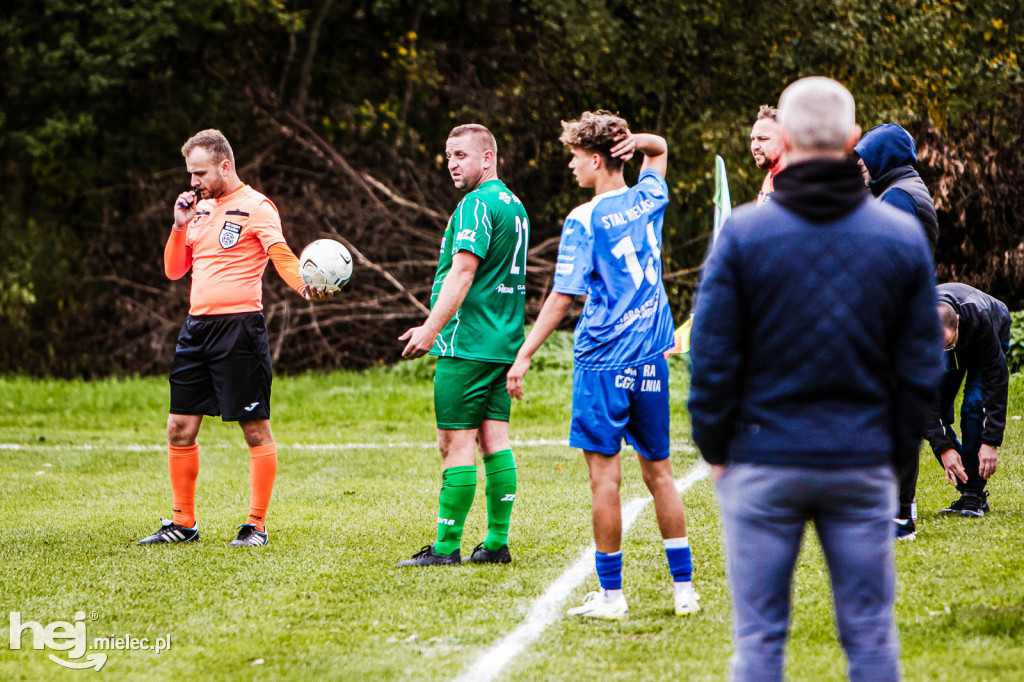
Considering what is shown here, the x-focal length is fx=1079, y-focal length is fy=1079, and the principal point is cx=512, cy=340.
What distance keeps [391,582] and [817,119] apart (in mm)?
3208

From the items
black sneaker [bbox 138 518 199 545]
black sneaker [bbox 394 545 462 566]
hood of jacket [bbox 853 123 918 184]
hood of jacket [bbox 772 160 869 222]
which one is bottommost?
black sneaker [bbox 138 518 199 545]

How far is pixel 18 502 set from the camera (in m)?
7.33

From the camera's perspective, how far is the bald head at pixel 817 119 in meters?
2.50

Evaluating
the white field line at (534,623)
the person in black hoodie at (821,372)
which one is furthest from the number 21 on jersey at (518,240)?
the person in black hoodie at (821,372)

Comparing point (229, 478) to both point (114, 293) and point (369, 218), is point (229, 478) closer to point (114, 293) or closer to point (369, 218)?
point (369, 218)

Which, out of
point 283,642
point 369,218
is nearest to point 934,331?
point 283,642

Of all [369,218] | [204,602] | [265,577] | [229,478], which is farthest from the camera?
[369,218]

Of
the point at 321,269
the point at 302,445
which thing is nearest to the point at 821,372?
the point at 321,269

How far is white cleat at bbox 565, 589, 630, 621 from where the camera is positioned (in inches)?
168

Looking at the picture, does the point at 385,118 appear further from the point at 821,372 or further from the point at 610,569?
the point at 821,372

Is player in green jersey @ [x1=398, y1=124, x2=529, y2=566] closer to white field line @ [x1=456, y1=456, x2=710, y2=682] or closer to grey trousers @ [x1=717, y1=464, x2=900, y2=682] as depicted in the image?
white field line @ [x1=456, y1=456, x2=710, y2=682]

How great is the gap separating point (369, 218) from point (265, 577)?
11.5 meters

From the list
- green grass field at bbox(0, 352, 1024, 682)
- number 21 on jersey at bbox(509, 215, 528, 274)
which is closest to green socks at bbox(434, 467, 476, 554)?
green grass field at bbox(0, 352, 1024, 682)
